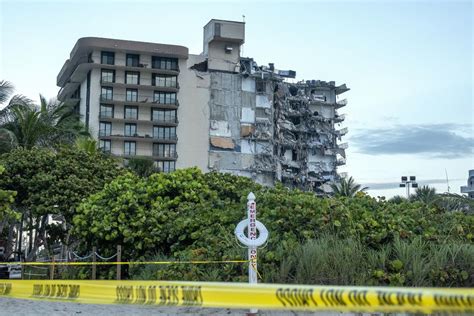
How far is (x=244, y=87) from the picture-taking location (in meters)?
81.1

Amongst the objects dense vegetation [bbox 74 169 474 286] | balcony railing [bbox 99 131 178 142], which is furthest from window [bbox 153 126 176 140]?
dense vegetation [bbox 74 169 474 286]

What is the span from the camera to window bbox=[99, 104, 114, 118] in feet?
236

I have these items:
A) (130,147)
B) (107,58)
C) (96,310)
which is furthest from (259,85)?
(96,310)

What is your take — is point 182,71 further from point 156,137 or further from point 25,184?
point 25,184

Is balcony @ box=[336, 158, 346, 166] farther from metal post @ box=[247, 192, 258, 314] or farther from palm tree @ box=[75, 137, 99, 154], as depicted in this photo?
metal post @ box=[247, 192, 258, 314]

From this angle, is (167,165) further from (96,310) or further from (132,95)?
(96,310)

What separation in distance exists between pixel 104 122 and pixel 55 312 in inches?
2408

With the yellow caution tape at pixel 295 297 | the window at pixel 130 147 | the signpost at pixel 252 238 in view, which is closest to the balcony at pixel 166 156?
the window at pixel 130 147

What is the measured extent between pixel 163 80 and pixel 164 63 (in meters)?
2.08

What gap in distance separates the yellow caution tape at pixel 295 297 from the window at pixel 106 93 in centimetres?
6660

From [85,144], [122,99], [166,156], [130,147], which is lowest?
[85,144]

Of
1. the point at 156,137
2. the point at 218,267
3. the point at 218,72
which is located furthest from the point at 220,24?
the point at 218,267

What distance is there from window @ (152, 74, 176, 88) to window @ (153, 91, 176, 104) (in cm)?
95

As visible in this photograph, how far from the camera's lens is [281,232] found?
13.3 m
